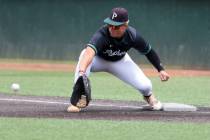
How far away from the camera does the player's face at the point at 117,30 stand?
8.70 m

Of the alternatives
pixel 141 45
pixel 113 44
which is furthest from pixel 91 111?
pixel 141 45

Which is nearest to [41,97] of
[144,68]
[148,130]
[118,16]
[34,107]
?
[34,107]

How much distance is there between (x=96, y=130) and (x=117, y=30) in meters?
1.92

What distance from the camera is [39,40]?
23.2 m

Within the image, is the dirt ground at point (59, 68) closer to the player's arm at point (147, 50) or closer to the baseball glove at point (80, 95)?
the player's arm at point (147, 50)

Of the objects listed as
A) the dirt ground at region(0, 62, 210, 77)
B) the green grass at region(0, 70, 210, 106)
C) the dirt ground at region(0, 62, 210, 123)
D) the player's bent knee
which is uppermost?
the player's bent knee

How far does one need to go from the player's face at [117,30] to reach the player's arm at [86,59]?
34cm

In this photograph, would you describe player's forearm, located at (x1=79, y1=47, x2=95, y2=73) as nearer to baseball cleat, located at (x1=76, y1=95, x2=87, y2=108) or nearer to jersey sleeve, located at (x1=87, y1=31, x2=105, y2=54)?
jersey sleeve, located at (x1=87, y1=31, x2=105, y2=54)

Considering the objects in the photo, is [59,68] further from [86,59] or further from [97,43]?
[86,59]

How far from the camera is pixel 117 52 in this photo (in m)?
9.11

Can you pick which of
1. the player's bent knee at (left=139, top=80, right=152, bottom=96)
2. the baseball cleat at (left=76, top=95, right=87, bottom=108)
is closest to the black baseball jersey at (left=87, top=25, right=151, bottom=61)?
the player's bent knee at (left=139, top=80, right=152, bottom=96)

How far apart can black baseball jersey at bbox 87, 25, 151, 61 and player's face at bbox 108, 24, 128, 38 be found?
0.08m

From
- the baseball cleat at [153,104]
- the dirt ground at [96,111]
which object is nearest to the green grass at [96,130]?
the dirt ground at [96,111]

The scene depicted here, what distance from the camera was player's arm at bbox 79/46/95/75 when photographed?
28.0 ft
